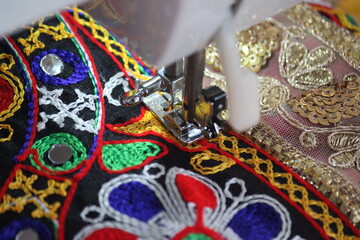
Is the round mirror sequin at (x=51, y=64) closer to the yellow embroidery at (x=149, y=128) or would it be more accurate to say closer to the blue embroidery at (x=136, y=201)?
the yellow embroidery at (x=149, y=128)

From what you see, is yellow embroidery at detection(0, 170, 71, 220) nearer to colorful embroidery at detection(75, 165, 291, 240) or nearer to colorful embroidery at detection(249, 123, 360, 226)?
colorful embroidery at detection(75, 165, 291, 240)

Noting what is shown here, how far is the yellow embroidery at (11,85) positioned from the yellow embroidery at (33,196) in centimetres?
8

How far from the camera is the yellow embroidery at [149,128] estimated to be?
0.75 m

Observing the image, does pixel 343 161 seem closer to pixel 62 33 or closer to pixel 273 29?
pixel 273 29

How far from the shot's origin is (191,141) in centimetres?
74

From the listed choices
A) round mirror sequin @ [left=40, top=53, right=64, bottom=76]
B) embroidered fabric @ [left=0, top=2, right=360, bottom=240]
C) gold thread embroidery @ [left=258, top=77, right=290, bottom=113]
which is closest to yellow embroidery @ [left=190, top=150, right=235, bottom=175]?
embroidered fabric @ [left=0, top=2, right=360, bottom=240]

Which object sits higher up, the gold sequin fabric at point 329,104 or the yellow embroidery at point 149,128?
the yellow embroidery at point 149,128

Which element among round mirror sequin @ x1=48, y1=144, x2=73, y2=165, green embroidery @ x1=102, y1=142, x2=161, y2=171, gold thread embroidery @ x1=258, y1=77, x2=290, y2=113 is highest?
round mirror sequin @ x1=48, y1=144, x2=73, y2=165

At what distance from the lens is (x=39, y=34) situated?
0.84 meters

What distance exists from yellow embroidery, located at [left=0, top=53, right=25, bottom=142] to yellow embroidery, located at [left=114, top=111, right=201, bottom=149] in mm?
151

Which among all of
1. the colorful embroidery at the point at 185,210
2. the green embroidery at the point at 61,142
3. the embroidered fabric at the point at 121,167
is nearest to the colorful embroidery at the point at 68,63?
the embroidered fabric at the point at 121,167

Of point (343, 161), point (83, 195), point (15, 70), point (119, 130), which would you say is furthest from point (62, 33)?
point (343, 161)

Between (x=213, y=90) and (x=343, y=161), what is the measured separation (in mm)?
A: 240

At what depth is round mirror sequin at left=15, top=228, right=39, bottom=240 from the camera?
0.62m
